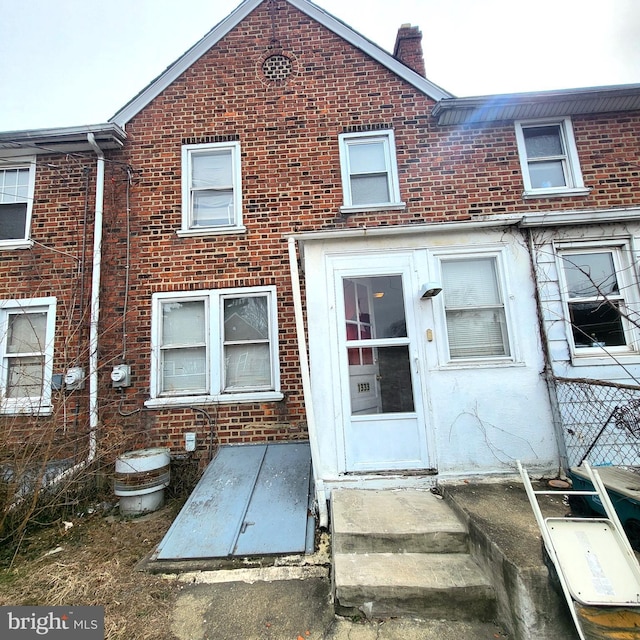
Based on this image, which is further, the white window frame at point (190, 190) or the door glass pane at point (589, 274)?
the white window frame at point (190, 190)

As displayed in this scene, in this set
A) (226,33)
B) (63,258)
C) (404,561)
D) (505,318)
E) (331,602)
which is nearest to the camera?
(331,602)

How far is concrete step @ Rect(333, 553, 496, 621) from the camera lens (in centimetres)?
266

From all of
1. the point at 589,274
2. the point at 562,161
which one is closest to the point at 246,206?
the point at 589,274

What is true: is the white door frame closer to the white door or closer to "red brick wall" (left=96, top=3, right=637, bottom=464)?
the white door

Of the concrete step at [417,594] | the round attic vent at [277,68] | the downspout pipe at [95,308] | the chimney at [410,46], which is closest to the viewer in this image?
the concrete step at [417,594]

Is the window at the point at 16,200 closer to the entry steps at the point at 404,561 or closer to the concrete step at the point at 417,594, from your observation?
the entry steps at the point at 404,561

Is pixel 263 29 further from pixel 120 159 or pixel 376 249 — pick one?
pixel 376 249

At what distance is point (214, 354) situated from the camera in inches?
227

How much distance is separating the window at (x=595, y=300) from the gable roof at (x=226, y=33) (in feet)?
13.0

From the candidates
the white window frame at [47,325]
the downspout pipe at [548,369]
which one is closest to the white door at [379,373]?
the downspout pipe at [548,369]

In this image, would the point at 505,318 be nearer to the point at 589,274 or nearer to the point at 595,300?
the point at 595,300

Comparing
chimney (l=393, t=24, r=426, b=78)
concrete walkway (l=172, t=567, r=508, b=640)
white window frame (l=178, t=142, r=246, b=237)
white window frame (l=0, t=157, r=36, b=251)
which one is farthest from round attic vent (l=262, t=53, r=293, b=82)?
concrete walkway (l=172, t=567, r=508, b=640)

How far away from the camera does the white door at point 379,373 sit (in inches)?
162

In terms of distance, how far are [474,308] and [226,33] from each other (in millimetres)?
6931
